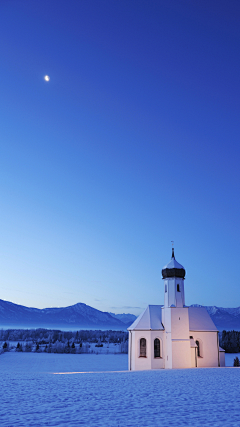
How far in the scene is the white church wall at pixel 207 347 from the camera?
33219 mm

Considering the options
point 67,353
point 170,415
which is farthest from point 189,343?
point 67,353

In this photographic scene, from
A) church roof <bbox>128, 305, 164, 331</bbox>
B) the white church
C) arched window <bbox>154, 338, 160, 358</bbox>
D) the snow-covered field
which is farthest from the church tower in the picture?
the snow-covered field

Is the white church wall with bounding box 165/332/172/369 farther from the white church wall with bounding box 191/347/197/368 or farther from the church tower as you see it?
the white church wall with bounding box 191/347/197/368

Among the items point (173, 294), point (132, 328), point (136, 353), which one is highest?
point (173, 294)

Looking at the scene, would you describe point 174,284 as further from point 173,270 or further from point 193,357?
point 193,357

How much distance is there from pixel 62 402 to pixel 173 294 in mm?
24607

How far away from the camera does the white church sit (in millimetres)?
31406

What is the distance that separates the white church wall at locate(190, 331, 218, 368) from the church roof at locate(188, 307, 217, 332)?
0.50 metres

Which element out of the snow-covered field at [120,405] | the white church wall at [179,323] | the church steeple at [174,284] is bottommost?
the snow-covered field at [120,405]

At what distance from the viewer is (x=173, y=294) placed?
110 ft

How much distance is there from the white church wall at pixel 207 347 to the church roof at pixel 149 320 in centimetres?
398

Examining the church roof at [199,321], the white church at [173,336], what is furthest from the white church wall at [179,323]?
the church roof at [199,321]

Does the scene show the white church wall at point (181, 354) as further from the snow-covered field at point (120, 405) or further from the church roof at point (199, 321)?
the snow-covered field at point (120, 405)

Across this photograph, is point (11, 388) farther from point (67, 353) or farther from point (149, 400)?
point (67, 353)
